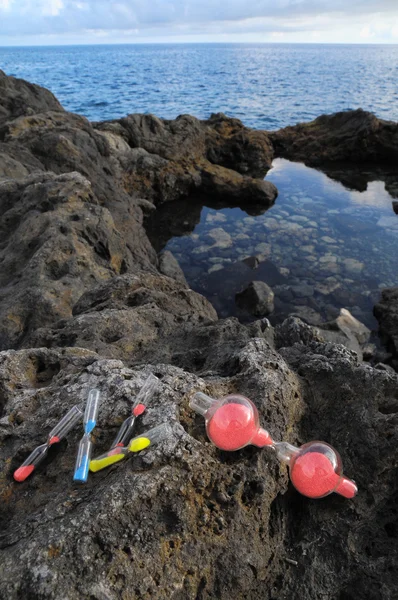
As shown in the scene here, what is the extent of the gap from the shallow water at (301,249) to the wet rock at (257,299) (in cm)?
23

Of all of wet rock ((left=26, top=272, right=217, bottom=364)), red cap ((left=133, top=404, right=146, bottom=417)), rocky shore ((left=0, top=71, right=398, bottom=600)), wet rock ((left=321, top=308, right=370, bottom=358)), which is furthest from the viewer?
wet rock ((left=321, top=308, right=370, bottom=358))

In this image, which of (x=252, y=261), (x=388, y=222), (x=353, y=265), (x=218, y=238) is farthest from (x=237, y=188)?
(x=353, y=265)

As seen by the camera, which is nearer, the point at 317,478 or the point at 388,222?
the point at 317,478

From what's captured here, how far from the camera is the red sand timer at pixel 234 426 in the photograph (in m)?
2.22

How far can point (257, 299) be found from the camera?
442 inches

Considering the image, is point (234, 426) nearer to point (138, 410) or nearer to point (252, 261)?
point (138, 410)

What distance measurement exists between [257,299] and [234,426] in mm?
9146

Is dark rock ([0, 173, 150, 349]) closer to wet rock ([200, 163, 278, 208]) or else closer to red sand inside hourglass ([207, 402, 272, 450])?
red sand inside hourglass ([207, 402, 272, 450])

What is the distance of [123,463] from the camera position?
2176 mm

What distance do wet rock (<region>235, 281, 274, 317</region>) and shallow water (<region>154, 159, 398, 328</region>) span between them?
0.75 feet

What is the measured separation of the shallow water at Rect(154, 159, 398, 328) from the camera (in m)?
12.0

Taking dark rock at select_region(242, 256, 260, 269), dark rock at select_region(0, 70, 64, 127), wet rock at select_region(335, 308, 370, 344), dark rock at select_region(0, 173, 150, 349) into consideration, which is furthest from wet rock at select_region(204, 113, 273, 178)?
dark rock at select_region(0, 173, 150, 349)

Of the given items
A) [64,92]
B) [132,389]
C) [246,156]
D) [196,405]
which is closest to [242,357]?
[196,405]

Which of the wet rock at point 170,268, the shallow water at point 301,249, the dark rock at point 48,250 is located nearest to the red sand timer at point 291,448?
the dark rock at point 48,250
